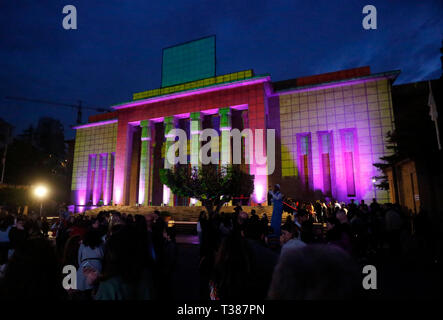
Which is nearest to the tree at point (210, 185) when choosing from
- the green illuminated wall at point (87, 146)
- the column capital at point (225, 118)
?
the column capital at point (225, 118)

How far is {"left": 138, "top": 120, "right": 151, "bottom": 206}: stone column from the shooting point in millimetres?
34125

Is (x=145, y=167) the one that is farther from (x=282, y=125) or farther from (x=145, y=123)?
(x=282, y=125)

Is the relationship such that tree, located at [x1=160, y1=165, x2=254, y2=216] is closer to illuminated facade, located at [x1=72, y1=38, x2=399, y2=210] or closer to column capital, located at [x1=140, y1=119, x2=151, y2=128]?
illuminated facade, located at [x1=72, y1=38, x2=399, y2=210]

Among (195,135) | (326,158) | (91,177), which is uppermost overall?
(195,135)

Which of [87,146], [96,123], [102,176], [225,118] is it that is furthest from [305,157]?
[87,146]

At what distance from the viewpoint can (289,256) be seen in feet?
4.31

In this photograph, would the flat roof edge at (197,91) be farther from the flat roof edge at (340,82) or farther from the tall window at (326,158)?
the tall window at (326,158)

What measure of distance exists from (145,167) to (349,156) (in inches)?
999

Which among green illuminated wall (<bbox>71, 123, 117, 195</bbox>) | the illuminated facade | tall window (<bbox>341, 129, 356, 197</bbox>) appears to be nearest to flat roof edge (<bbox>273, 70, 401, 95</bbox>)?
the illuminated facade

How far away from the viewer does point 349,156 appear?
29125 mm

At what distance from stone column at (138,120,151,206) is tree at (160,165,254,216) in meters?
9.55

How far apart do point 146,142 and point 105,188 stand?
10.7 meters

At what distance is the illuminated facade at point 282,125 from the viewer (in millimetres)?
28531
